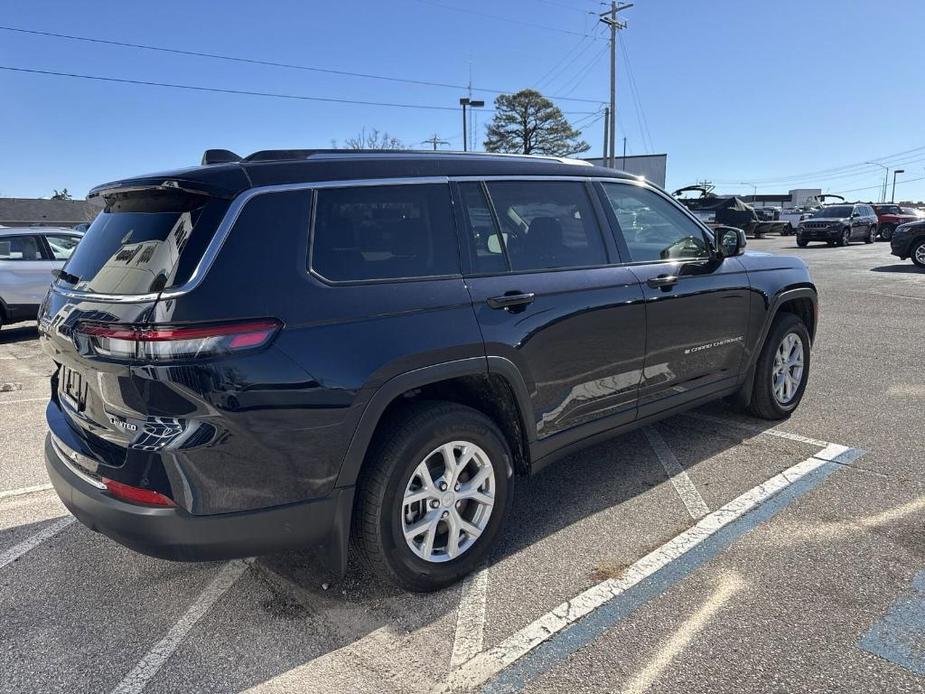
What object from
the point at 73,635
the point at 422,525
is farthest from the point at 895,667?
the point at 73,635

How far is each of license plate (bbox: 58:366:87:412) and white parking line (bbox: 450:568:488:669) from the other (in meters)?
1.73

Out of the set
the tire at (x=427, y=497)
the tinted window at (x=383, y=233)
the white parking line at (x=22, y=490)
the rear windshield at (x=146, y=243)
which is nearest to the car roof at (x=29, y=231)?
the white parking line at (x=22, y=490)

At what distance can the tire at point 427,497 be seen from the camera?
2588mm

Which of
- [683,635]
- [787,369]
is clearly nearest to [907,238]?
[787,369]

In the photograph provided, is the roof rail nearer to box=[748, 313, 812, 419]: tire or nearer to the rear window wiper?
the rear window wiper

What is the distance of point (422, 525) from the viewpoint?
2736mm

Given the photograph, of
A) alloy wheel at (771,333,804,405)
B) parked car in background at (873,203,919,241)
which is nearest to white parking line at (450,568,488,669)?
alloy wheel at (771,333,804,405)

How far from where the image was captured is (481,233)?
302 cm

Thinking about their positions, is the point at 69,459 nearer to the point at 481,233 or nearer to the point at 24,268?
the point at 481,233

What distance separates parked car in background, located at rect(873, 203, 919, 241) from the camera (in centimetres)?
3011

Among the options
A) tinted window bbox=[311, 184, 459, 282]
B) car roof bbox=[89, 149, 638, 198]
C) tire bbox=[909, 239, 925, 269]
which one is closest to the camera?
car roof bbox=[89, 149, 638, 198]

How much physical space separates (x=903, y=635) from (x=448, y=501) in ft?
6.04

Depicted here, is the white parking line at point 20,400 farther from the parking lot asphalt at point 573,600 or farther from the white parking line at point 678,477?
the white parking line at point 678,477

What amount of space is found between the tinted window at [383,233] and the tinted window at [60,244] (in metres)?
9.35
